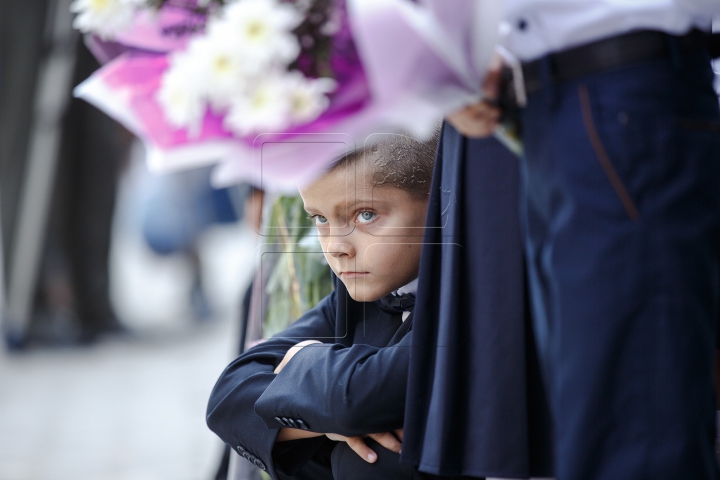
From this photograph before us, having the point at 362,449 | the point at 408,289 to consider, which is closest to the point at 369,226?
the point at 408,289

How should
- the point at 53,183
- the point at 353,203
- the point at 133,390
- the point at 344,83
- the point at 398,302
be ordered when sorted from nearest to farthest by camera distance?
1. the point at 344,83
2. the point at 353,203
3. the point at 398,302
4. the point at 133,390
5. the point at 53,183

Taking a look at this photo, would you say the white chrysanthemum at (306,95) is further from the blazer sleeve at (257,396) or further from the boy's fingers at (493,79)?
the blazer sleeve at (257,396)

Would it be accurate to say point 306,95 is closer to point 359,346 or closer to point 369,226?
point 369,226

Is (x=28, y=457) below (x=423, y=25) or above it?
below

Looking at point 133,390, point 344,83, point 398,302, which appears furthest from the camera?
point 133,390

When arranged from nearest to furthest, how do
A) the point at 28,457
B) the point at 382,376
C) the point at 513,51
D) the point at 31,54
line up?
the point at 513,51 < the point at 382,376 < the point at 28,457 < the point at 31,54

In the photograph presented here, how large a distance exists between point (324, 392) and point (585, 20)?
2.17 ft

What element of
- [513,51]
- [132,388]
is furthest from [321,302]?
[132,388]

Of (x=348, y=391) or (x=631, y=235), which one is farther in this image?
(x=348, y=391)

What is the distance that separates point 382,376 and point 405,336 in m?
0.09

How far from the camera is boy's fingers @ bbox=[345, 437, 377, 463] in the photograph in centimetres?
134

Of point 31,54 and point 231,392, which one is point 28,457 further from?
point 31,54

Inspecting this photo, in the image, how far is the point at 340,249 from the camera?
1307mm

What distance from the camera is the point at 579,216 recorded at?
965mm
